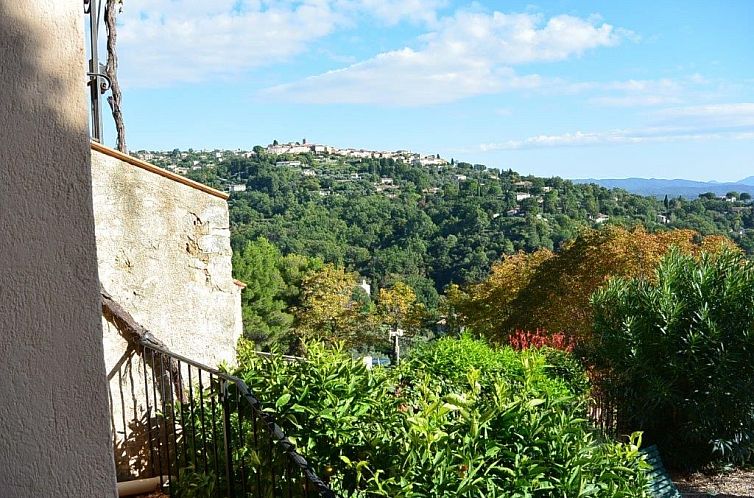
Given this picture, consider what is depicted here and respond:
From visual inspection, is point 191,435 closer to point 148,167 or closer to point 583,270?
point 148,167

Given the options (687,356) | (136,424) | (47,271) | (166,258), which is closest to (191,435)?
(136,424)

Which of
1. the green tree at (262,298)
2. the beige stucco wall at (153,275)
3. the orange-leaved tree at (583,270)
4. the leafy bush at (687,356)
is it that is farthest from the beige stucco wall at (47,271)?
the green tree at (262,298)

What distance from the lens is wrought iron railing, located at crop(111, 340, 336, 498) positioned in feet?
8.29

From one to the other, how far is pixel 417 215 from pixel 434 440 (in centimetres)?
4464

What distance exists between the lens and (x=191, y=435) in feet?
10.5

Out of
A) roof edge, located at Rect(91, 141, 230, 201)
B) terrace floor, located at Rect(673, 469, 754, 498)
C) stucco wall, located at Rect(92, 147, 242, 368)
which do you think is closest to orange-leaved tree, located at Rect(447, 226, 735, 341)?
terrace floor, located at Rect(673, 469, 754, 498)

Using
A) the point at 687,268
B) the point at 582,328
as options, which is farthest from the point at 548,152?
the point at 687,268

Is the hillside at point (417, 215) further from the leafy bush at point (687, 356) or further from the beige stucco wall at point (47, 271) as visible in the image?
the beige stucco wall at point (47, 271)

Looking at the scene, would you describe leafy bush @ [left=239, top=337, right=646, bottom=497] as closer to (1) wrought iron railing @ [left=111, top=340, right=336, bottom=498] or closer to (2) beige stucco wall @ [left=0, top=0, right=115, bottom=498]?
(1) wrought iron railing @ [left=111, top=340, right=336, bottom=498]

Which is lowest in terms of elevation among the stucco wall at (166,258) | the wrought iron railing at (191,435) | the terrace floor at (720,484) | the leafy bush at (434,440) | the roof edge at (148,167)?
the terrace floor at (720,484)

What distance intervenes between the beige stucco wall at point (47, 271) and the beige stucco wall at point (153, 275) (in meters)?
2.04

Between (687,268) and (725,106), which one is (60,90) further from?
(725,106)

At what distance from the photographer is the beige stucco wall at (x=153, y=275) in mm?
3447

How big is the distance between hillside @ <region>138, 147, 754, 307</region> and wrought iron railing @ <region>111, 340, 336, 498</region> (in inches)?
1072
